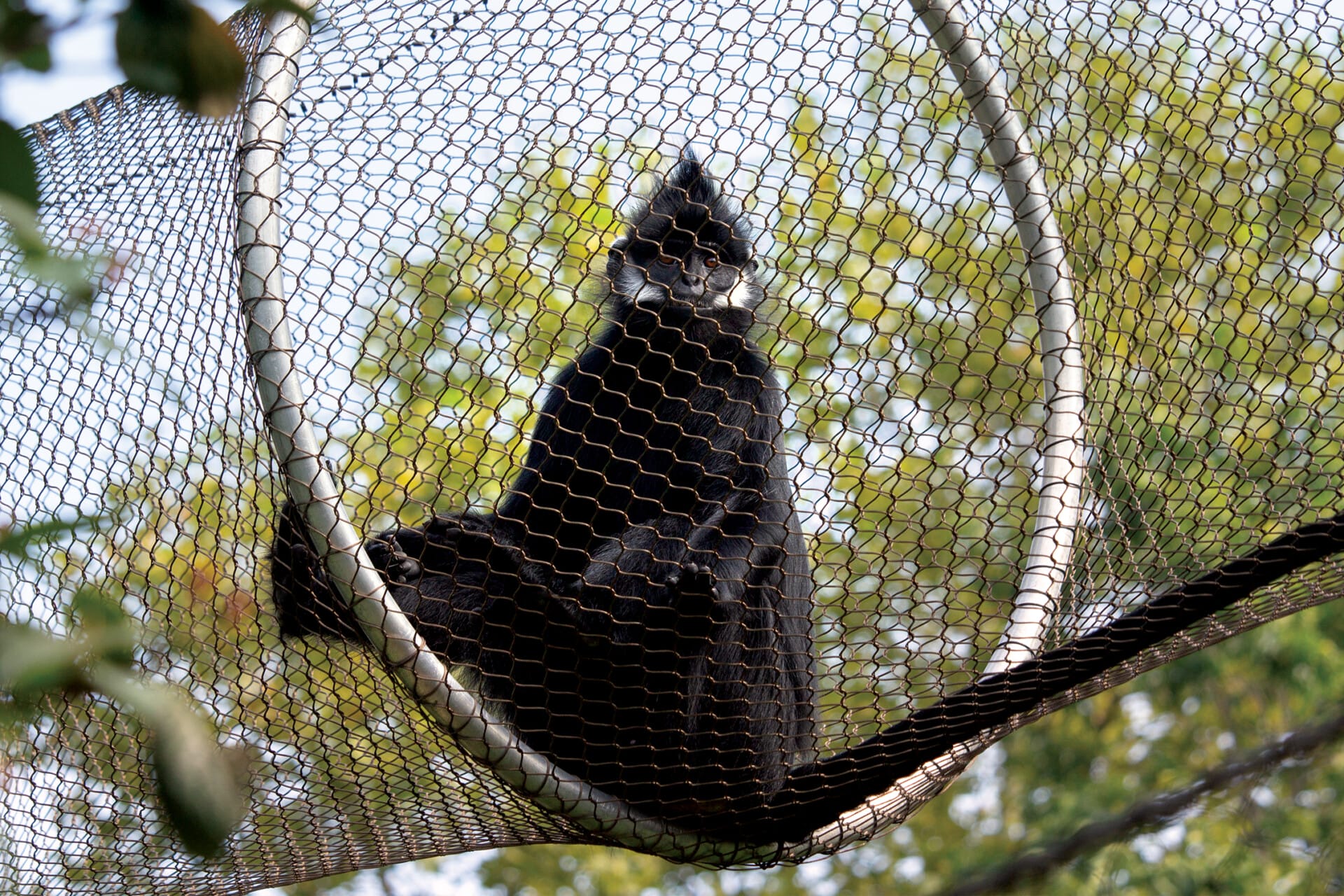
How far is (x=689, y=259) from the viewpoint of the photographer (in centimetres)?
361

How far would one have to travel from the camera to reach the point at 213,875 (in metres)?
3.05

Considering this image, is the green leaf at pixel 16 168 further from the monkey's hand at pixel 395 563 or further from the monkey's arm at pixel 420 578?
the monkey's hand at pixel 395 563

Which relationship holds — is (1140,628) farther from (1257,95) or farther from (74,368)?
(74,368)

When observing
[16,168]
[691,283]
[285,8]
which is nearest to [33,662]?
[16,168]

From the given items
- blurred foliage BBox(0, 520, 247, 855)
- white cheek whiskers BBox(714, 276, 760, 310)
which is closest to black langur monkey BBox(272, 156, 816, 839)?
white cheek whiskers BBox(714, 276, 760, 310)

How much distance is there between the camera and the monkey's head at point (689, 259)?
341 centimetres

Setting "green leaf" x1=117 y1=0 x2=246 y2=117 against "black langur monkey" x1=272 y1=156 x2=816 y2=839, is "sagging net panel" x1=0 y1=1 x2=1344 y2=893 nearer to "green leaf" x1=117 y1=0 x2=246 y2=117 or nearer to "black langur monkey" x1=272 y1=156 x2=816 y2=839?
"black langur monkey" x1=272 y1=156 x2=816 y2=839

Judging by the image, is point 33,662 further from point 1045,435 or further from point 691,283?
point 691,283

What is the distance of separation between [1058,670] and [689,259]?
1633 mm

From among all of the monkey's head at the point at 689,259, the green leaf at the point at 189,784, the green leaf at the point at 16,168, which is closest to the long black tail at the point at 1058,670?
the monkey's head at the point at 689,259

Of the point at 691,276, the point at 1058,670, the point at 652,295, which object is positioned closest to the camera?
the point at 1058,670

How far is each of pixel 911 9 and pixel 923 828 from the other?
8589 millimetres

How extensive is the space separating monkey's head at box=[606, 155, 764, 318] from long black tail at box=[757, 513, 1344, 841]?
124 cm

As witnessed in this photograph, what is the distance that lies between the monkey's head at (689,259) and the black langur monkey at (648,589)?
0.07 m
